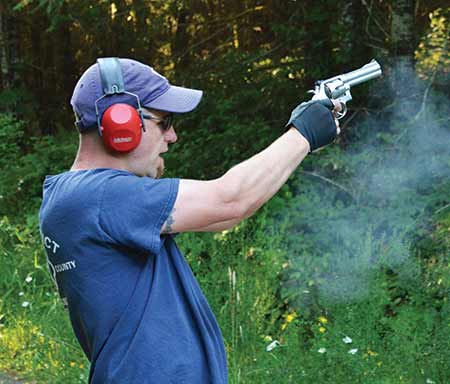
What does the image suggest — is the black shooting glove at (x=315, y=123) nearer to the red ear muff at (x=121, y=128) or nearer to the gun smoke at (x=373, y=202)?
the red ear muff at (x=121, y=128)

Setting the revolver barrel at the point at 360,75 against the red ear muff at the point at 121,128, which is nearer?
the red ear muff at the point at 121,128

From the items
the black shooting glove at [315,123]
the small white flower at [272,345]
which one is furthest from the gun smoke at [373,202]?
the black shooting glove at [315,123]

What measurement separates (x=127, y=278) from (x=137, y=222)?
19 centimetres

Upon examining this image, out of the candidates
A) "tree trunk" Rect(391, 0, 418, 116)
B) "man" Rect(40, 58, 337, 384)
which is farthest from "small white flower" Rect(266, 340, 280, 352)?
"tree trunk" Rect(391, 0, 418, 116)

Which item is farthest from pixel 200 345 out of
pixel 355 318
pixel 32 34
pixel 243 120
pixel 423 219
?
pixel 32 34

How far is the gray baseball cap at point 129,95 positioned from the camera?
240cm

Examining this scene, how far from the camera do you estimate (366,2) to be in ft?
25.1

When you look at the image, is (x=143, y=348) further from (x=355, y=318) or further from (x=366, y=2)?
(x=366, y=2)

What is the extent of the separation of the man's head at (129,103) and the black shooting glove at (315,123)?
13.6 inches

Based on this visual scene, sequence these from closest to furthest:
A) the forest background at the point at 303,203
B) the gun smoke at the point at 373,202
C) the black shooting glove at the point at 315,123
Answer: the black shooting glove at the point at 315,123, the forest background at the point at 303,203, the gun smoke at the point at 373,202

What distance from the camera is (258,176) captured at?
7.66 ft

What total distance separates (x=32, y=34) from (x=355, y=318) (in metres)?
8.96

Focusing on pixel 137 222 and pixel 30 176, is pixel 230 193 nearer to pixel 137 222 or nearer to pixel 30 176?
pixel 137 222

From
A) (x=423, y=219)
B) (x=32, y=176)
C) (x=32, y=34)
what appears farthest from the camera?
(x=32, y=34)
